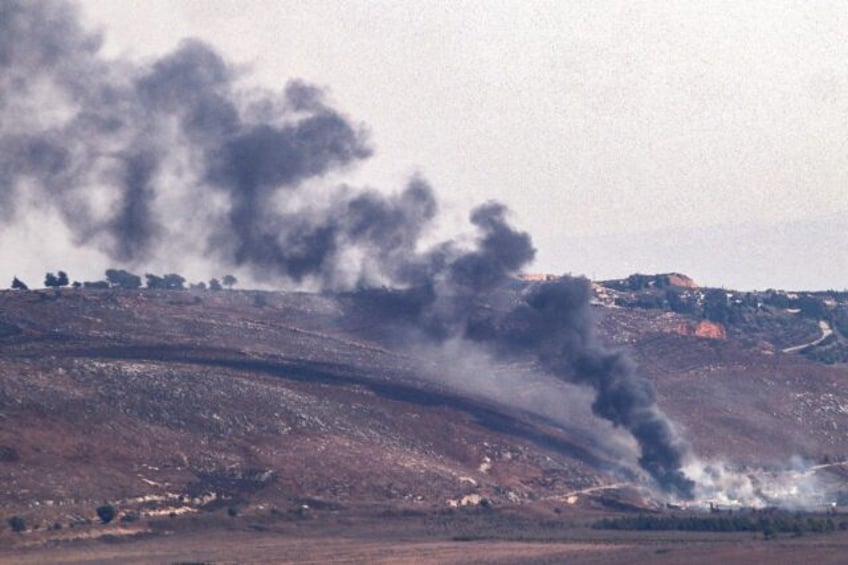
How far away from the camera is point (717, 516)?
128125 mm

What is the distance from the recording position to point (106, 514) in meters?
109

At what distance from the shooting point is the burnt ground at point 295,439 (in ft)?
360

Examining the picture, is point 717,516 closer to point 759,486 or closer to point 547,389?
point 759,486

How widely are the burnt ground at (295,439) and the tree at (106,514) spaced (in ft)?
2.20

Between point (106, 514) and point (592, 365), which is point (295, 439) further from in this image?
point (592, 365)

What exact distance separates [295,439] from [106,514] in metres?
32.3

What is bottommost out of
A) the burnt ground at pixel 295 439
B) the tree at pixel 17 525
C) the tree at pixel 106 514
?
the tree at pixel 17 525

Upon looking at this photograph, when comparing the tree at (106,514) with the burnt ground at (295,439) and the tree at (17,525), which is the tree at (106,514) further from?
the tree at (17,525)

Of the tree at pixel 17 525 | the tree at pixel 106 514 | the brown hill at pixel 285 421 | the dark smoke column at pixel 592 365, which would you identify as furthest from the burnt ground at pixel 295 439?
the dark smoke column at pixel 592 365

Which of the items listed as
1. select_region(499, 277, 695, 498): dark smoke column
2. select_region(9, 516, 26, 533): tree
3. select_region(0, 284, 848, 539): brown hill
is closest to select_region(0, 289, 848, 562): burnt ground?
select_region(0, 284, 848, 539): brown hill

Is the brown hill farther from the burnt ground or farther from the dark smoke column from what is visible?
the dark smoke column

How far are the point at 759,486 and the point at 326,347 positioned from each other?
2489 inches

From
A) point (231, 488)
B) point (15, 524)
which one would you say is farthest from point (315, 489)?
point (15, 524)

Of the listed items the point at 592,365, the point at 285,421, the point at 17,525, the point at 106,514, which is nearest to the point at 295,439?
the point at 285,421
